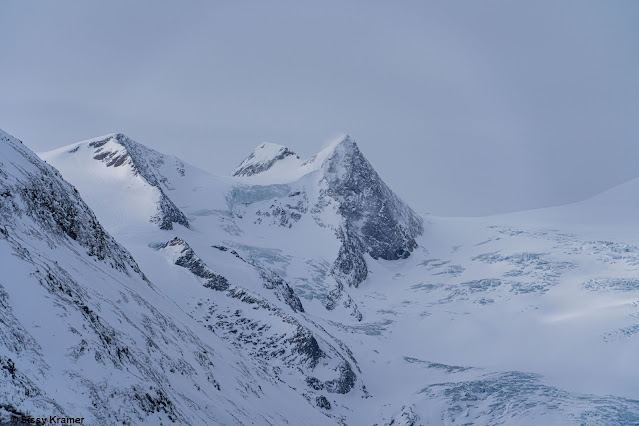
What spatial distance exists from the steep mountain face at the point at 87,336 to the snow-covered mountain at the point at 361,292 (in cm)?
64

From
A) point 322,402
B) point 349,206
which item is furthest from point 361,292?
point 322,402

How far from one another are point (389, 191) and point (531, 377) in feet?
343

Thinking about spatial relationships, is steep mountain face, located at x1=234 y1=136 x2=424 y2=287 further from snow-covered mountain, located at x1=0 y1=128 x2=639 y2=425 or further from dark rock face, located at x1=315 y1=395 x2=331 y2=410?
dark rock face, located at x1=315 y1=395 x2=331 y2=410

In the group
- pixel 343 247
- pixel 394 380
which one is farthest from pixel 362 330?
pixel 343 247

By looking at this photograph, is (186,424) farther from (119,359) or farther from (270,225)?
(270,225)

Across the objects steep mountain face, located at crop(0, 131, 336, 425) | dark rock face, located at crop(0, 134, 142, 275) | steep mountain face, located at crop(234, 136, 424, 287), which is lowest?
steep mountain face, located at crop(0, 131, 336, 425)

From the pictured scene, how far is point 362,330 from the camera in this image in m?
112

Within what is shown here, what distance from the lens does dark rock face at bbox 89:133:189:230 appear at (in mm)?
111156

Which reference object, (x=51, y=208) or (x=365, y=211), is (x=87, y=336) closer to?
(x=51, y=208)

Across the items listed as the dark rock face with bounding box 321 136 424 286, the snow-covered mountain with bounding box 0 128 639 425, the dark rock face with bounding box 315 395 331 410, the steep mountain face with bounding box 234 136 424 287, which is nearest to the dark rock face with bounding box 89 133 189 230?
the snow-covered mountain with bounding box 0 128 639 425

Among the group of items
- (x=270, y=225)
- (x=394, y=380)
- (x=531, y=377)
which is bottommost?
(x=394, y=380)

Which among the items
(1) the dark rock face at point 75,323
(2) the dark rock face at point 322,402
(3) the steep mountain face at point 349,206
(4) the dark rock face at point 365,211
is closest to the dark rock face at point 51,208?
(1) the dark rock face at point 75,323

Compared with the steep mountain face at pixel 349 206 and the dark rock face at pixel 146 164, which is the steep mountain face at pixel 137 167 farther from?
the steep mountain face at pixel 349 206

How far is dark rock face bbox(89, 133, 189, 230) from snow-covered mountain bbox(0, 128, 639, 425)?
531 mm
